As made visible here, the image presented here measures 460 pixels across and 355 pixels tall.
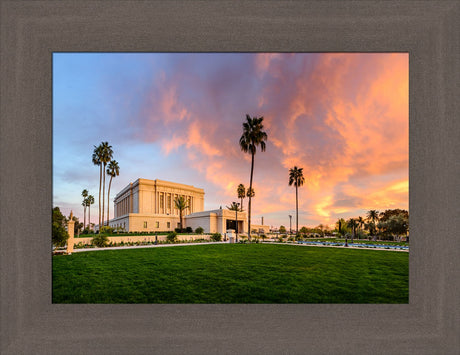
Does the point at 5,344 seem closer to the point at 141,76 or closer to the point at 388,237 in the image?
the point at 141,76

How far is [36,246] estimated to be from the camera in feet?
7.45

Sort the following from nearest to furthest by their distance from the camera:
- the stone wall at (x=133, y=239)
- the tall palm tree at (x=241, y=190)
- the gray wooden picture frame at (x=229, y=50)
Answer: the gray wooden picture frame at (x=229, y=50)
the stone wall at (x=133, y=239)
the tall palm tree at (x=241, y=190)

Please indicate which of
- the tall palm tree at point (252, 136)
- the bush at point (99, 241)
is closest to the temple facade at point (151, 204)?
the bush at point (99, 241)

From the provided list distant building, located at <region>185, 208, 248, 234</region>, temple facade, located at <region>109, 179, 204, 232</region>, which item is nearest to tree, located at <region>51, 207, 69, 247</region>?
temple facade, located at <region>109, 179, 204, 232</region>

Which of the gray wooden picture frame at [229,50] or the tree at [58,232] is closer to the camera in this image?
the gray wooden picture frame at [229,50]

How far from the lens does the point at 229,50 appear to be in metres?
2.52

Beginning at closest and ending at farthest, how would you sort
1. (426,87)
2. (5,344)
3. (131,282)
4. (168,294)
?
(5,344) → (426,87) → (168,294) → (131,282)

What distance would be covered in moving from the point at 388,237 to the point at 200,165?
60.5ft

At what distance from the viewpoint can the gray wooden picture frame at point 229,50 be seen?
218 centimetres

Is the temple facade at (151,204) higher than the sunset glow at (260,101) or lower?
lower

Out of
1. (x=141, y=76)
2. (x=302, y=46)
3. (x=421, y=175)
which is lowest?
(x=421, y=175)

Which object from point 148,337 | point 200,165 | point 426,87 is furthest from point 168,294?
point 200,165

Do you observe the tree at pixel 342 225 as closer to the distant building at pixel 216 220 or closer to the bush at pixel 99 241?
the distant building at pixel 216 220

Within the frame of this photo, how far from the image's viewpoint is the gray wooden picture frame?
7.16 feet
